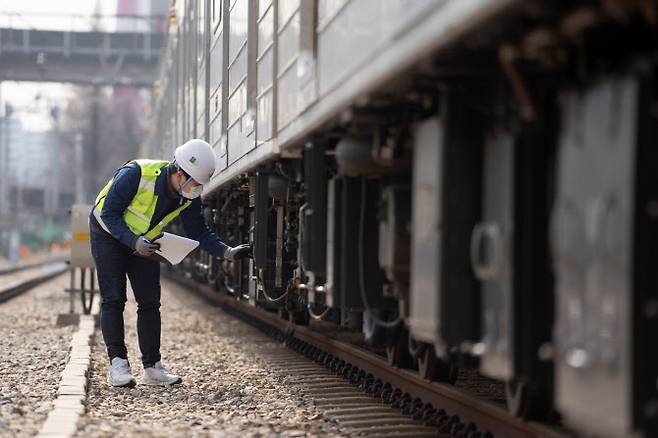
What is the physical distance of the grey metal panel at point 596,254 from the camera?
3.00 m

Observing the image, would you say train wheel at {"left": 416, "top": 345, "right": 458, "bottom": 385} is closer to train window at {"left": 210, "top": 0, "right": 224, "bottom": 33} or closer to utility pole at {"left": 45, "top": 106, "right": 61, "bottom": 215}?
train window at {"left": 210, "top": 0, "right": 224, "bottom": 33}

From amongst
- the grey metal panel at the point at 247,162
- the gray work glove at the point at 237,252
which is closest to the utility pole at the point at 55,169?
the grey metal panel at the point at 247,162

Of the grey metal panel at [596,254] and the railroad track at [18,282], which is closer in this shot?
the grey metal panel at [596,254]

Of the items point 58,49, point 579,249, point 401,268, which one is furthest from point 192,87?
point 58,49

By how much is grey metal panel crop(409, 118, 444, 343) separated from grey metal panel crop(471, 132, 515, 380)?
19 cm

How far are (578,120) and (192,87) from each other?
11.5 m

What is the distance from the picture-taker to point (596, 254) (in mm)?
3107

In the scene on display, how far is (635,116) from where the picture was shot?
2975 millimetres

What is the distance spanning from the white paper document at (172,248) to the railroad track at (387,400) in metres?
1.20

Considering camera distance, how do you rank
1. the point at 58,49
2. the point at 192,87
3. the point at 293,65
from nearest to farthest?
the point at 293,65, the point at 192,87, the point at 58,49

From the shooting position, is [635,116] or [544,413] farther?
[544,413]

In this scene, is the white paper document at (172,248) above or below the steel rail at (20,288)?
above

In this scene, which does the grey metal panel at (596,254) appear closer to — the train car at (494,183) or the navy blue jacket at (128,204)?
the train car at (494,183)

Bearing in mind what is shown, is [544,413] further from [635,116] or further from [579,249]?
[635,116]
